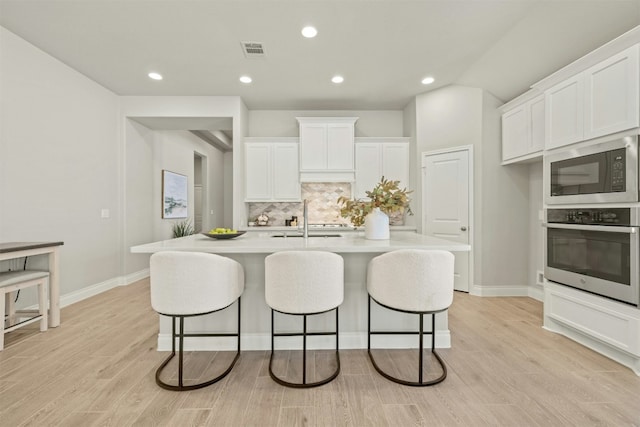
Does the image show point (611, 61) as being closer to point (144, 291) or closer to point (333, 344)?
point (333, 344)

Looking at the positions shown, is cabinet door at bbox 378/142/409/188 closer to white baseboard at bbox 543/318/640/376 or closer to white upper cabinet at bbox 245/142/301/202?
white upper cabinet at bbox 245/142/301/202

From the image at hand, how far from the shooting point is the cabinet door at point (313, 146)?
4.64 metres

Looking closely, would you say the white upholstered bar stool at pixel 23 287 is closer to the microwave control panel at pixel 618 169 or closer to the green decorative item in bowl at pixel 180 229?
the green decorative item in bowl at pixel 180 229

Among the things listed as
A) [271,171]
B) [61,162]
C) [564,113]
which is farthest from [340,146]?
[61,162]

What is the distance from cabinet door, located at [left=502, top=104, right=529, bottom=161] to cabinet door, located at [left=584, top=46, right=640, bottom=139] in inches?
44.8

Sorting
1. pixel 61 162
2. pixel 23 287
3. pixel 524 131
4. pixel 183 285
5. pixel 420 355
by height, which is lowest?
pixel 420 355

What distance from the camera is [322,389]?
181 cm

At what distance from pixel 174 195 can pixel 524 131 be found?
5974 mm

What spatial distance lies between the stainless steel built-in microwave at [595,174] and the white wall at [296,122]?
2779 mm

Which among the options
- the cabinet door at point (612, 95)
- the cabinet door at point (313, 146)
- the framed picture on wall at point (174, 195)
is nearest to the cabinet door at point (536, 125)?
the cabinet door at point (612, 95)

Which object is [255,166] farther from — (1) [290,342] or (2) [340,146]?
(1) [290,342]

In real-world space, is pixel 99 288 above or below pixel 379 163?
below

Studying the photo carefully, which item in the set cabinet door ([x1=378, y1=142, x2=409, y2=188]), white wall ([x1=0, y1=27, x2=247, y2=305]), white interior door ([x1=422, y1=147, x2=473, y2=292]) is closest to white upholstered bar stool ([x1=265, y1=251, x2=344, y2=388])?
white wall ([x1=0, y1=27, x2=247, y2=305])

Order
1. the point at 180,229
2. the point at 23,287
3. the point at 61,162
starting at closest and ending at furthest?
the point at 23,287 → the point at 61,162 → the point at 180,229
